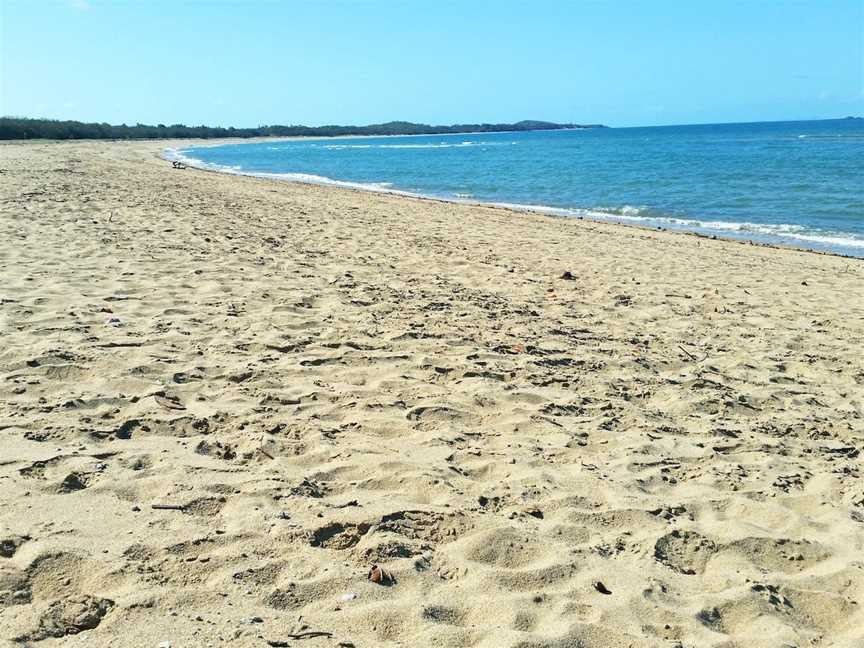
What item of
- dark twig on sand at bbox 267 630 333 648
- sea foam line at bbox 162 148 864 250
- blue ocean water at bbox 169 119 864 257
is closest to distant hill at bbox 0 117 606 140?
blue ocean water at bbox 169 119 864 257

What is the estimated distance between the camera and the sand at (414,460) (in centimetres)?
227

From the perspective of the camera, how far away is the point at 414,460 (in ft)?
10.9

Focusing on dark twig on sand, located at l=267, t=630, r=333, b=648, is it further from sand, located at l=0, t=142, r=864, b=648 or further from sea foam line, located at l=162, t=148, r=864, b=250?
sea foam line, located at l=162, t=148, r=864, b=250

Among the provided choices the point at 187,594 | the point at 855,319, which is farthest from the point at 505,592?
the point at 855,319

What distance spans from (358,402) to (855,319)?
5266mm

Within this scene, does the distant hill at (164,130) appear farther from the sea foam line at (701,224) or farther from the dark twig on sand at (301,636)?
the dark twig on sand at (301,636)

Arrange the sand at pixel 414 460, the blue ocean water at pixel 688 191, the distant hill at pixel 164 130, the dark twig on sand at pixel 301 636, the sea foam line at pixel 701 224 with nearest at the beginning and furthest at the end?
the dark twig on sand at pixel 301 636 < the sand at pixel 414 460 < the sea foam line at pixel 701 224 < the blue ocean water at pixel 688 191 < the distant hill at pixel 164 130

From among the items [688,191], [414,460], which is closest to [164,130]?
[688,191]

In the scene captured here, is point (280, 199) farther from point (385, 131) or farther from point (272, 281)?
point (385, 131)

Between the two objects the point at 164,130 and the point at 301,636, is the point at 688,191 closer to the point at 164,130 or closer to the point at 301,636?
the point at 301,636

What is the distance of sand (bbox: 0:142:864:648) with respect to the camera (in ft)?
7.46

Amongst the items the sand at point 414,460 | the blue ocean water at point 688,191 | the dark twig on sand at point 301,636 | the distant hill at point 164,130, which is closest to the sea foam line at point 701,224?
the blue ocean water at point 688,191

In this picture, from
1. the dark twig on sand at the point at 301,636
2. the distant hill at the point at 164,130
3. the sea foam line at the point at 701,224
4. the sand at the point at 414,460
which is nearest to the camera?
the dark twig on sand at the point at 301,636

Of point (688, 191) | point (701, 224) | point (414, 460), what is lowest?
point (701, 224)
